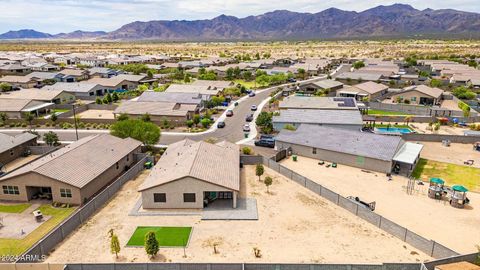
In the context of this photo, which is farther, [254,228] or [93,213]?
[93,213]

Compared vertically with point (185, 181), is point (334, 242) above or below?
below

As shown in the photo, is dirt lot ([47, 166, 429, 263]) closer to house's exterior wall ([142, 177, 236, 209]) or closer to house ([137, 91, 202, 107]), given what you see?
house's exterior wall ([142, 177, 236, 209])

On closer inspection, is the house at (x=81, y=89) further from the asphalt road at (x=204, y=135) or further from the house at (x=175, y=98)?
the asphalt road at (x=204, y=135)

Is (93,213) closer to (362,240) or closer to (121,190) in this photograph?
(121,190)

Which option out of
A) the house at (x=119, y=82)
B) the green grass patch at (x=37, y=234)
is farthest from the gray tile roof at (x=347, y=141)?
the house at (x=119, y=82)

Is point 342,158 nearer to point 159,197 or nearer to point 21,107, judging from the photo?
point 159,197

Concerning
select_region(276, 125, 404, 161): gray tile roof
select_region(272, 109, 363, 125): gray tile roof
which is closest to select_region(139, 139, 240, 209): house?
select_region(276, 125, 404, 161): gray tile roof

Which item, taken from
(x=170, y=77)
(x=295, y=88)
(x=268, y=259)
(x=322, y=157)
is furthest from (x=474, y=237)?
(x=170, y=77)
